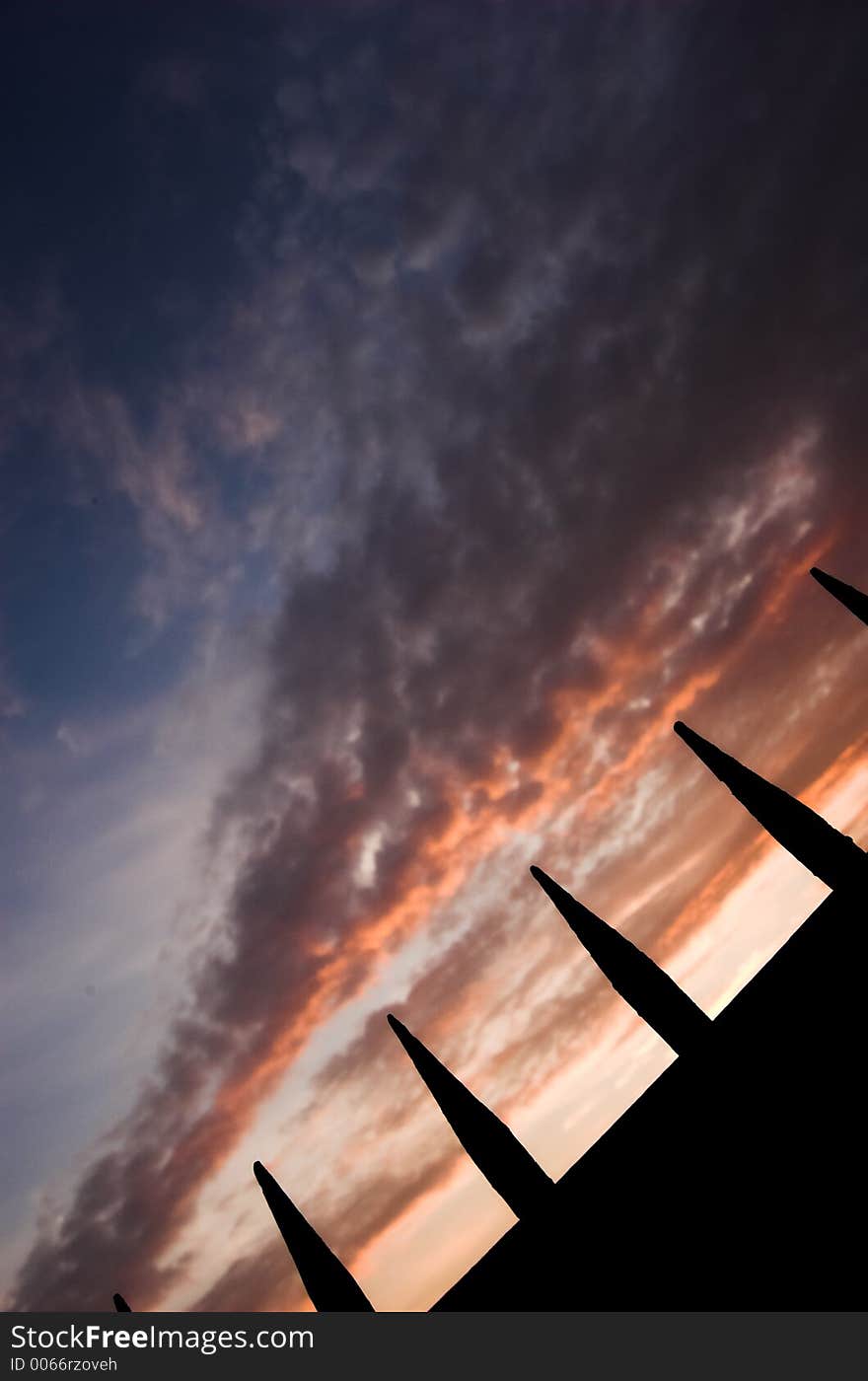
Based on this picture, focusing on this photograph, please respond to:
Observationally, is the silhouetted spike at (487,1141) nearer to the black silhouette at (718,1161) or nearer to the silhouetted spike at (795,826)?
the black silhouette at (718,1161)

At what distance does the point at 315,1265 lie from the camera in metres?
22.7

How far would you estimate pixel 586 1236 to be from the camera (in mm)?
19938

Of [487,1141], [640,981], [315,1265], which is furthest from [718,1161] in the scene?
[315,1265]

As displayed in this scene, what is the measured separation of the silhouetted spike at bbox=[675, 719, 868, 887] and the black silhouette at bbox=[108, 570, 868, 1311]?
51 millimetres

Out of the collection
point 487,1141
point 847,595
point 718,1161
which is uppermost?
point 847,595

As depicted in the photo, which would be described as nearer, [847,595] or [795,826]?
[795,826]

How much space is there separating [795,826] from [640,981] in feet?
21.9

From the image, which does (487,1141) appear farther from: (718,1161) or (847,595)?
(847,595)

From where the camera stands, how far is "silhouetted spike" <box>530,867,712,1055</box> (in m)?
21.3

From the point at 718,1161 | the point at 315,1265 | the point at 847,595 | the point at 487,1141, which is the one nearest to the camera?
the point at 718,1161

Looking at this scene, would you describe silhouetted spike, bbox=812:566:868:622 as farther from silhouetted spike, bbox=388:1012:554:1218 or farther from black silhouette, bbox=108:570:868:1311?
silhouetted spike, bbox=388:1012:554:1218

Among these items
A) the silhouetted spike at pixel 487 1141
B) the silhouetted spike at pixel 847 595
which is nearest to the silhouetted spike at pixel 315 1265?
the silhouetted spike at pixel 487 1141

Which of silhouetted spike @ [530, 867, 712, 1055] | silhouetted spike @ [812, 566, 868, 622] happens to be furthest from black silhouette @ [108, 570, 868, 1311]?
silhouetted spike @ [812, 566, 868, 622]
